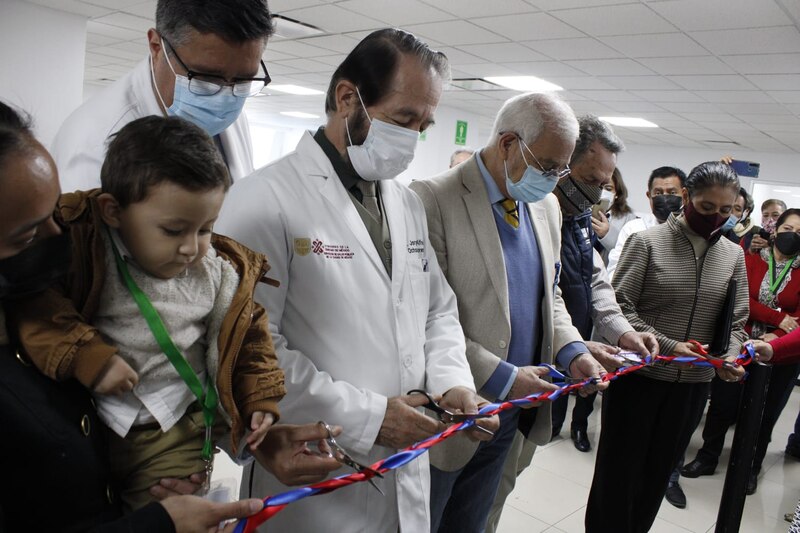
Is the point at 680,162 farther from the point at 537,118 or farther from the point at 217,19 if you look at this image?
the point at 217,19

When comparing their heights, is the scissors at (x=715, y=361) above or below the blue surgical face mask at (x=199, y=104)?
below

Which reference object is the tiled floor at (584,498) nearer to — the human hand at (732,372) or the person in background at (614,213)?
the human hand at (732,372)

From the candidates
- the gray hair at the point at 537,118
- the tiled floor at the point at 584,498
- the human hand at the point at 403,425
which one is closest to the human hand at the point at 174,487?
the human hand at the point at 403,425

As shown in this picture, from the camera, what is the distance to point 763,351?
8.52ft

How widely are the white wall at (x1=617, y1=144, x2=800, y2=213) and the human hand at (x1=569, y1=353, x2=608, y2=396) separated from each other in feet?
40.5

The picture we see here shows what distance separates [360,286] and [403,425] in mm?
355

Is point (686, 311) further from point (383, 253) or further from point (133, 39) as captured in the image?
point (133, 39)

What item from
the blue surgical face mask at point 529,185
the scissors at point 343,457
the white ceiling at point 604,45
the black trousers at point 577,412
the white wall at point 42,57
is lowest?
the black trousers at point 577,412

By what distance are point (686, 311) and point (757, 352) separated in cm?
34

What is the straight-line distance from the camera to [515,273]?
203cm

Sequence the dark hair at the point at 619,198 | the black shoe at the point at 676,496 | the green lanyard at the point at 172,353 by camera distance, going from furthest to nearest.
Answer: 1. the dark hair at the point at 619,198
2. the black shoe at the point at 676,496
3. the green lanyard at the point at 172,353

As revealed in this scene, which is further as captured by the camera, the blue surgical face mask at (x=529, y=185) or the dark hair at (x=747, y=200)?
the dark hair at (x=747, y=200)

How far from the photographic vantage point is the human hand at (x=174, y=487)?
98 centimetres

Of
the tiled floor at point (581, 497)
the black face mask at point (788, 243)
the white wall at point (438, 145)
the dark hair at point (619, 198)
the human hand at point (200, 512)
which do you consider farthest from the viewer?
the white wall at point (438, 145)
